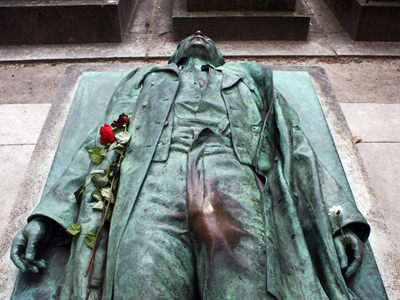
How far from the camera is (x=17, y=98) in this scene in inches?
233

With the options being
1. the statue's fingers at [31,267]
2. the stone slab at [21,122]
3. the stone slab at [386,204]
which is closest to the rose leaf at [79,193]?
the statue's fingers at [31,267]

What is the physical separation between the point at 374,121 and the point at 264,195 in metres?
3.02

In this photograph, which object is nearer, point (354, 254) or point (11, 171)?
point (354, 254)

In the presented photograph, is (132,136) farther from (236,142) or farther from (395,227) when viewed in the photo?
(395,227)

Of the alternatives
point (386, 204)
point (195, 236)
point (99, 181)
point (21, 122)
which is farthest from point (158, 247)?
point (21, 122)

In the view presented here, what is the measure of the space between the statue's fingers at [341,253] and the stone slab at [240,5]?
4590 millimetres

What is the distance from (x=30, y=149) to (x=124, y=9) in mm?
3134

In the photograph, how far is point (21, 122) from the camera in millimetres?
5035

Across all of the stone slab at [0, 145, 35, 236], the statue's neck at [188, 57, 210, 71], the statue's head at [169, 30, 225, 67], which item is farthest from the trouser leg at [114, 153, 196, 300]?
the stone slab at [0, 145, 35, 236]

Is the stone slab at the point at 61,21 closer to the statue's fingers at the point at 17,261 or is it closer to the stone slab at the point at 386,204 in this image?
the stone slab at the point at 386,204

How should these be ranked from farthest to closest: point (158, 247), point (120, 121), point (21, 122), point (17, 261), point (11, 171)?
point (21, 122)
point (11, 171)
point (120, 121)
point (17, 261)
point (158, 247)

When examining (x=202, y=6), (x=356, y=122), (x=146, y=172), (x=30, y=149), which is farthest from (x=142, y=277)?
(x=202, y=6)

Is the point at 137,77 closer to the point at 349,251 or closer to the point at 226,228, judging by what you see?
the point at 226,228

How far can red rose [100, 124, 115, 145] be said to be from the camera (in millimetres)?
3119
